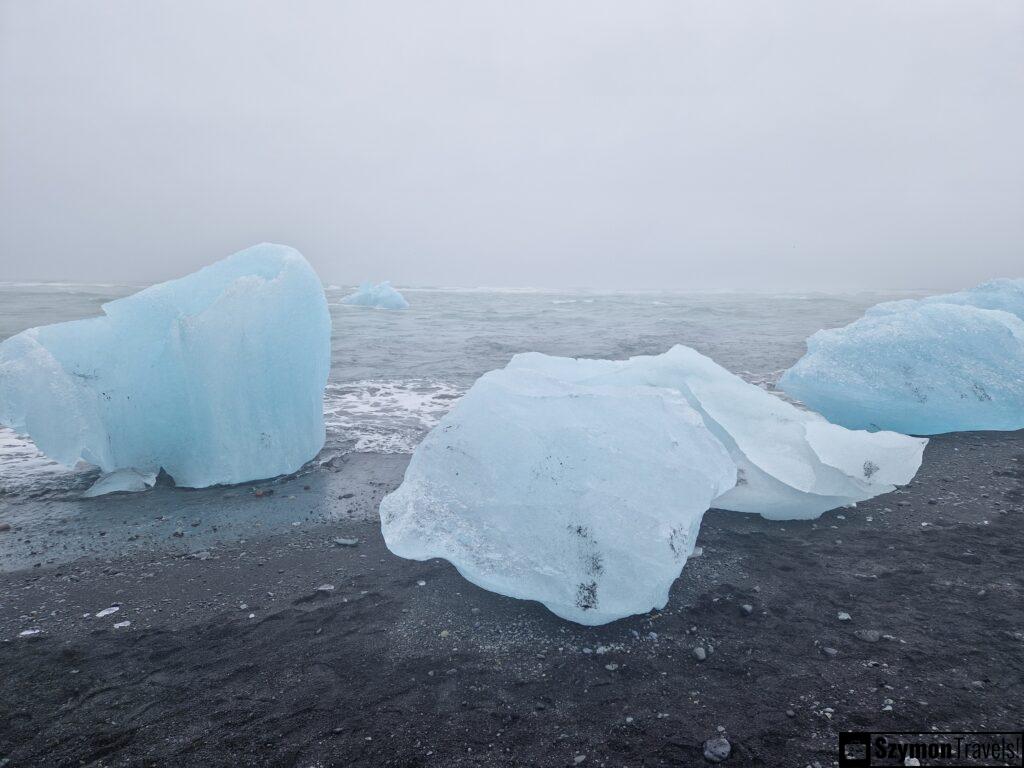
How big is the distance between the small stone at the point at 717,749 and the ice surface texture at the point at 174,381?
362cm

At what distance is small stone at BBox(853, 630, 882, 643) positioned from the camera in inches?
92.6

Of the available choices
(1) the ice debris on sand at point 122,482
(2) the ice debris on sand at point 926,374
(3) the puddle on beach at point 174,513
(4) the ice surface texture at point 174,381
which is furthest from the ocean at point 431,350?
(2) the ice debris on sand at point 926,374

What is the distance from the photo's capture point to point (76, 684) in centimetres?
214

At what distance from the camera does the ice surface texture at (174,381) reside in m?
3.94

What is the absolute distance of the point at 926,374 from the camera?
509 centimetres

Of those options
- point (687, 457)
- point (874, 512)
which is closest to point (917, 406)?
point (874, 512)

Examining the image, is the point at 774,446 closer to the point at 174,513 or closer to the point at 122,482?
the point at 174,513

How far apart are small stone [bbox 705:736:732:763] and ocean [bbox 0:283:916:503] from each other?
141 inches

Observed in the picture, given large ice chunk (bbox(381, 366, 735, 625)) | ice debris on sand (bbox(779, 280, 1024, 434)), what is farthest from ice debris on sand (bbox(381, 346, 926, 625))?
ice debris on sand (bbox(779, 280, 1024, 434))

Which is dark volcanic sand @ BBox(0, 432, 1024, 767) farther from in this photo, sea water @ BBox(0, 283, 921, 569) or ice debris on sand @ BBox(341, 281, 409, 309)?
ice debris on sand @ BBox(341, 281, 409, 309)

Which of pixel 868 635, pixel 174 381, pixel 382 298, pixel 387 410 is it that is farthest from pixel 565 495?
pixel 382 298

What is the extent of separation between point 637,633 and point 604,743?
649 millimetres

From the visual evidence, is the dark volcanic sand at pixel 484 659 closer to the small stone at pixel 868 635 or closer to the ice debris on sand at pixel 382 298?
the small stone at pixel 868 635

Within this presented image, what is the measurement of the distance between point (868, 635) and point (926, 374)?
12.3ft
